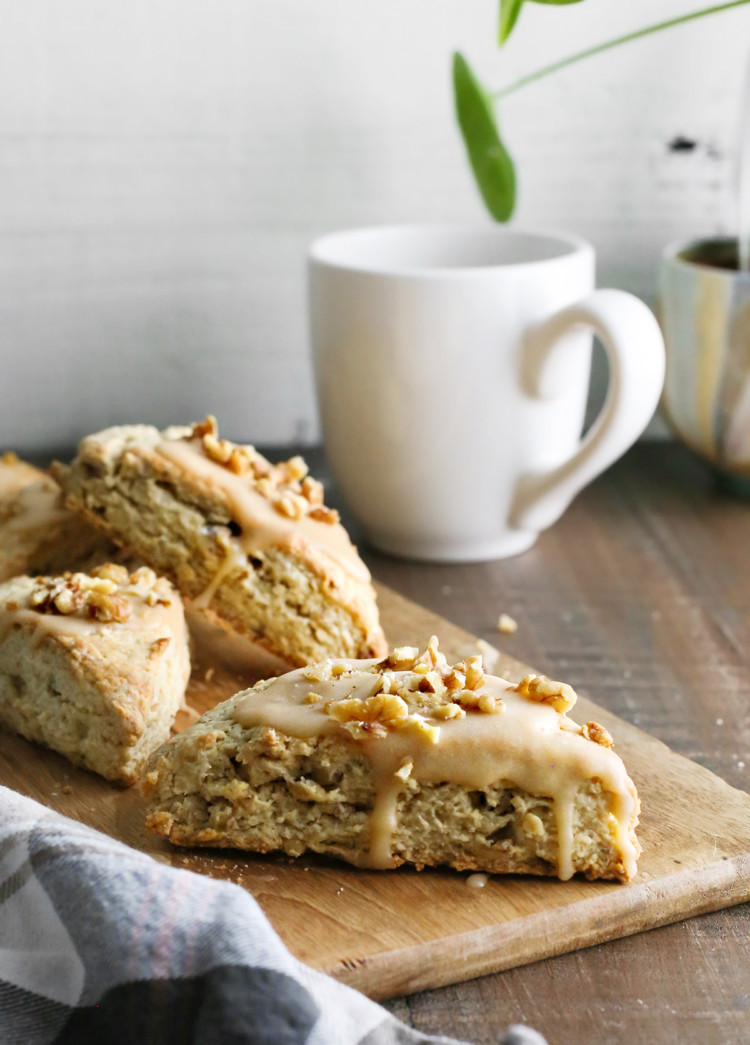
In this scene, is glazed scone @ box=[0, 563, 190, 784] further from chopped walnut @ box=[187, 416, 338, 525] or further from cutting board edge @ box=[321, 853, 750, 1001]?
cutting board edge @ box=[321, 853, 750, 1001]

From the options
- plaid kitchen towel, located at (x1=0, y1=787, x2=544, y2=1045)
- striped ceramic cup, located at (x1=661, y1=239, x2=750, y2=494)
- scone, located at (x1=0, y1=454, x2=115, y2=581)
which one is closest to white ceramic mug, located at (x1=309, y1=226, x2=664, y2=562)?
striped ceramic cup, located at (x1=661, y1=239, x2=750, y2=494)

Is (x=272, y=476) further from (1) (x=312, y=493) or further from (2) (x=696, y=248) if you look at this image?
(2) (x=696, y=248)

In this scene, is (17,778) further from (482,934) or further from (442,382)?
(442,382)

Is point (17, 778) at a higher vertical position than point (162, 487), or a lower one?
lower

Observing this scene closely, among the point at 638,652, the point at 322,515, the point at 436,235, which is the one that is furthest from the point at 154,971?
the point at 436,235

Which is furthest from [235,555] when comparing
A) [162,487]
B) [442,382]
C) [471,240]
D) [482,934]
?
[471,240]
